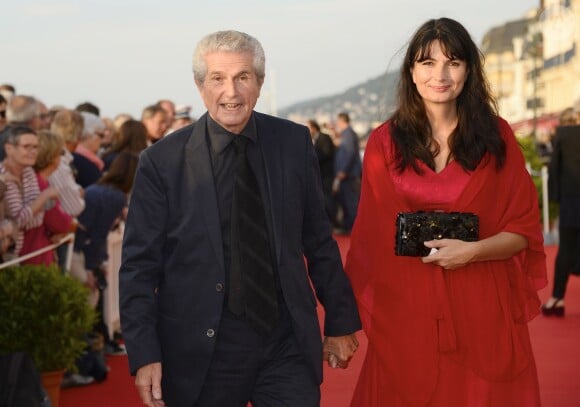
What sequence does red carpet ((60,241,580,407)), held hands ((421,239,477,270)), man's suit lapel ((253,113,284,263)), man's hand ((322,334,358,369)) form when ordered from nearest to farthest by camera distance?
1. man's suit lapel ((253,113,284,263))
2. man's hand ((322,334,358,369))
3. held hands ((421,239,477,270))
4. red carpet ((60,241,580,407))

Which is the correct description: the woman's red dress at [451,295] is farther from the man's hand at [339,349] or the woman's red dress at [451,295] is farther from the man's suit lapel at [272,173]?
the man's suit lapel at [272,173]

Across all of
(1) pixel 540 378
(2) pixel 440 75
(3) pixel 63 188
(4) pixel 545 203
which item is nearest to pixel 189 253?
(2) pixel 440 75

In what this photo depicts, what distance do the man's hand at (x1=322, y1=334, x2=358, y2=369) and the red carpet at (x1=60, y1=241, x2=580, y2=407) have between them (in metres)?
3.55

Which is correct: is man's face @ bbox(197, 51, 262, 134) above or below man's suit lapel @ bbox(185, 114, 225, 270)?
above

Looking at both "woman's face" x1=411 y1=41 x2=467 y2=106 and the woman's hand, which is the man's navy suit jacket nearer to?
the woman's hand

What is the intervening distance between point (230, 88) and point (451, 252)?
3.99ft

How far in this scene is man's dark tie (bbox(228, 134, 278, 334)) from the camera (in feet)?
15.3

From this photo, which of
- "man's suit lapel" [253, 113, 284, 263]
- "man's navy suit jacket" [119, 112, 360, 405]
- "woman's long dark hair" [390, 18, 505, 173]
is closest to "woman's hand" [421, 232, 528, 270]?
"woman's long dark hair" [390, 18, 505, 173]

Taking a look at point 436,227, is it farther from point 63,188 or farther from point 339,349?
point 63,188

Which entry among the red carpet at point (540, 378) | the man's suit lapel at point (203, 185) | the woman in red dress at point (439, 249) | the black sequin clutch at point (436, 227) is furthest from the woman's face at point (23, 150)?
the man's suit lapel at point (203, 185)

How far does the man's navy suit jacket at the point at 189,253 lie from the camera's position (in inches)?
183

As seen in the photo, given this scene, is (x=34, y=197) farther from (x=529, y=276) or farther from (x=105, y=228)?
(x=529, y=276)

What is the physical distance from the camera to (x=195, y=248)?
4684mm

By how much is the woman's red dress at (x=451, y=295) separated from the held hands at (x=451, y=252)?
0.39 feet
